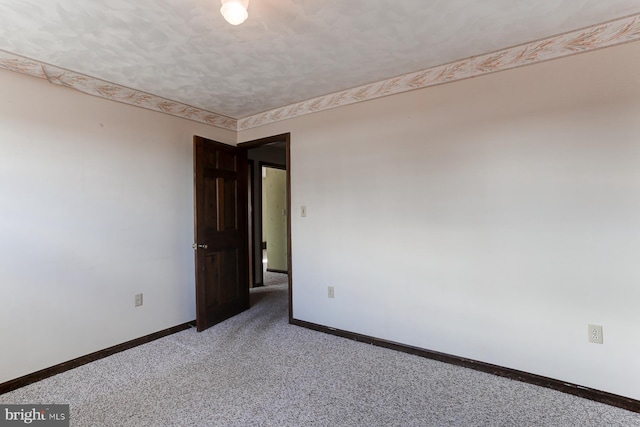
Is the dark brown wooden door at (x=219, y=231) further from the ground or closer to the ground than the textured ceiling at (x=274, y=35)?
closer to the ground

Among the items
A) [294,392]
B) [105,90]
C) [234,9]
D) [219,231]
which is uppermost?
[105,90]

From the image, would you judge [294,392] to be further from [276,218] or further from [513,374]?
[276,218]

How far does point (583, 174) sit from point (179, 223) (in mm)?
3530

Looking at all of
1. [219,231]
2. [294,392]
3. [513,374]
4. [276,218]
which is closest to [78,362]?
[219,231]

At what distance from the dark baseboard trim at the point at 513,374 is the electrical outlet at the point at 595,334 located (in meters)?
0.32

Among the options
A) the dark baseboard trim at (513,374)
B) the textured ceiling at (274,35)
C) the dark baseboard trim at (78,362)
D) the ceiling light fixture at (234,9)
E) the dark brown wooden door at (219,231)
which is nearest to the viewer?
the ceiling light fixture at (234,9)

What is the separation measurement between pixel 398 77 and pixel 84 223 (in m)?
2.96

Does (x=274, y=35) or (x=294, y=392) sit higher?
(x=274, y=35)

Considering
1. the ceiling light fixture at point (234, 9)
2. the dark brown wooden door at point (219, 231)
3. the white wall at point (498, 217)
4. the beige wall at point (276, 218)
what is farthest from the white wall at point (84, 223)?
the beige wall at point (276, 218)

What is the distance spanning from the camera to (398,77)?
8.93ft

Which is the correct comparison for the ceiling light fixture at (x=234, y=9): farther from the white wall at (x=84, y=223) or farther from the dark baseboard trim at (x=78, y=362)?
the dark baseboard trim at (x=78, y=362)

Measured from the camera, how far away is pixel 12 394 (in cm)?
214

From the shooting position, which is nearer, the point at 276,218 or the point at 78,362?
the point at 78,362

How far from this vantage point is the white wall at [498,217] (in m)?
1.98
